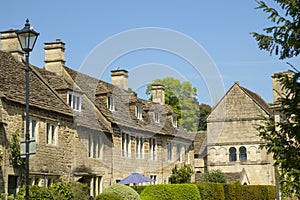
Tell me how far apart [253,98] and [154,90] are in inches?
452

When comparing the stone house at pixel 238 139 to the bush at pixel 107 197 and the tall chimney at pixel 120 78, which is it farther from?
the bush at pixel 107 197

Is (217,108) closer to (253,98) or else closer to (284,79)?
(253,98)

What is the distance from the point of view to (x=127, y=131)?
38.0m

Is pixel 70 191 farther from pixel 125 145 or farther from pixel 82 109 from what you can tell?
pixel 125 145

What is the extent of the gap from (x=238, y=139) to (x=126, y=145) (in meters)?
19.7

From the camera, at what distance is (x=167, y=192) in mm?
31391

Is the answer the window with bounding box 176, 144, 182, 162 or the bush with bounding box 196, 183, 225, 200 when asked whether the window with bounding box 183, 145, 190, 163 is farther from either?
the bush with bounding box 196, 183, 225, 200

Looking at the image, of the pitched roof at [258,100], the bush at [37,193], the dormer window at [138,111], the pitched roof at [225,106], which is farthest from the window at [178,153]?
the bush at [37,193]

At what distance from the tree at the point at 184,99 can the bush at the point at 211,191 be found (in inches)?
1249

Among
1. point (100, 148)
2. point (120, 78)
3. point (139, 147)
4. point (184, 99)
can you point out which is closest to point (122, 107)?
point (139, 147)

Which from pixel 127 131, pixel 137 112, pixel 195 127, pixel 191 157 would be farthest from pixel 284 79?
pixel 195 127

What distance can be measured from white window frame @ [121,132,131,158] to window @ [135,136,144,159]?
1.33 m

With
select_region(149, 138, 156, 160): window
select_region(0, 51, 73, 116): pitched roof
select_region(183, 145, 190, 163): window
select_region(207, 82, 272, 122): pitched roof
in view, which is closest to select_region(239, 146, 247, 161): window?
select_region(207, 82, 272, 122): pitched roof

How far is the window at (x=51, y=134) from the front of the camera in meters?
28.5
